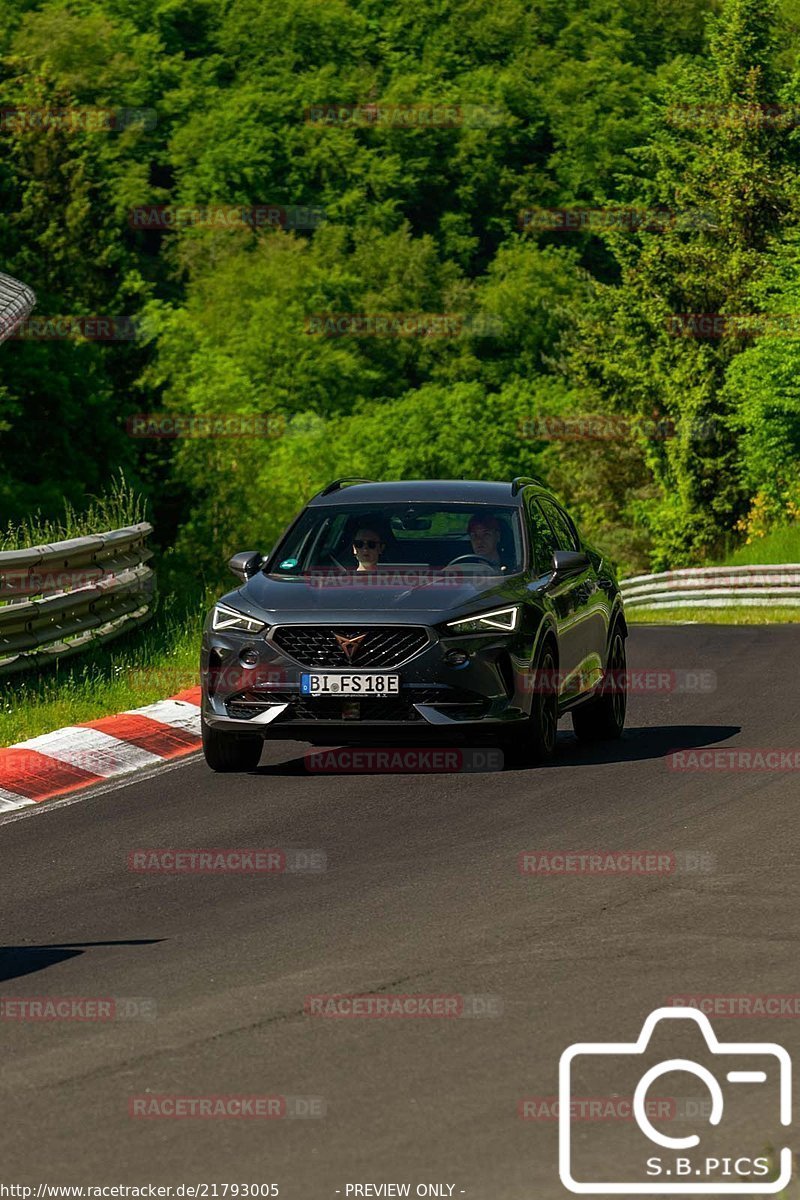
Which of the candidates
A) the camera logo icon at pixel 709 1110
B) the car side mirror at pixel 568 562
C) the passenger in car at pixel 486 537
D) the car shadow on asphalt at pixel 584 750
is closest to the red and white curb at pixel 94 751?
the car shadow on asphalt at pixel 584 750

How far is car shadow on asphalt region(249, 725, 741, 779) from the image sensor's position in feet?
42.7

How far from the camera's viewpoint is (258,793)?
1216 centimetres

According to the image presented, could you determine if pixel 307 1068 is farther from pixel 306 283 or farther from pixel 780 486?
pixel 306 283

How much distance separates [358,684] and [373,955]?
15.3 feet

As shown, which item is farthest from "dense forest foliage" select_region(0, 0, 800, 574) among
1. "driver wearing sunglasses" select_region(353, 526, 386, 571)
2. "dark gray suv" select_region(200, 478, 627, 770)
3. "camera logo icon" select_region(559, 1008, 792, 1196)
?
"camera logo icon" select_region(559, 1008, 792, 1196)

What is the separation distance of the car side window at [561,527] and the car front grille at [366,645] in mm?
2503

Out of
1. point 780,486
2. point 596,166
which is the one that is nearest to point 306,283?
point 596,166

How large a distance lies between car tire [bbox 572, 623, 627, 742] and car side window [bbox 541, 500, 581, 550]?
76cm

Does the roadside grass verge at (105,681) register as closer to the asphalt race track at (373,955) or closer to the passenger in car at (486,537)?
the asphalt race track at (373,955)

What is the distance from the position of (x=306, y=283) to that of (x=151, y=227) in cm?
1476

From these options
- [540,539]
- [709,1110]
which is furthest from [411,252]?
[709,1110]

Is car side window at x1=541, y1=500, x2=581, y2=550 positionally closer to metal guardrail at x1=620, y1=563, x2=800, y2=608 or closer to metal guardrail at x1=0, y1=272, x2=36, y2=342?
metal guardrail at x1=0, y1=272, x2=36, y2=342

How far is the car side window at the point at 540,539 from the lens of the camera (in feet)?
45.2

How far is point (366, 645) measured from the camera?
12.4 meters
